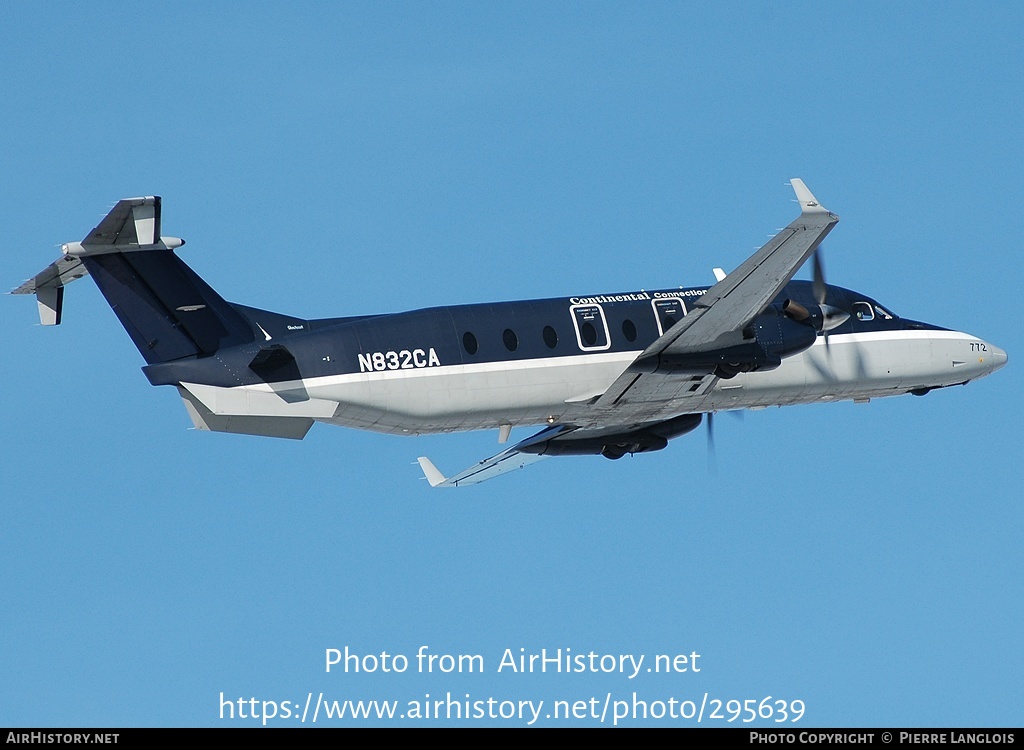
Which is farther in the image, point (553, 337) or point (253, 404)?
point (553, 337)

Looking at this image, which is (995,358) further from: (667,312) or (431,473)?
(431,473)

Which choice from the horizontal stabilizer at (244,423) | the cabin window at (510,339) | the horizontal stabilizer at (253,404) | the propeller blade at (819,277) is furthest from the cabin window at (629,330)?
the horizontal stabilizer at (244,423)

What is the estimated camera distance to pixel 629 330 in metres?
35.3

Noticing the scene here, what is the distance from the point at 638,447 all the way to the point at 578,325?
5.59 meters

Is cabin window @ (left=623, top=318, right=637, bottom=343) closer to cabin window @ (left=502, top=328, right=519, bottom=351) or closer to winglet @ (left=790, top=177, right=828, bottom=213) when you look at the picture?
cabin window @ (left=502, top=328, right=519, bottom=351)

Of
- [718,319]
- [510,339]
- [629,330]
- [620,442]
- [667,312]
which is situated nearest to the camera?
[718,319]

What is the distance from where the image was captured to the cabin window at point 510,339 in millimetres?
33719

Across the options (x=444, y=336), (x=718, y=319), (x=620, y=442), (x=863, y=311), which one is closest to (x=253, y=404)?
(x=444, y=336)

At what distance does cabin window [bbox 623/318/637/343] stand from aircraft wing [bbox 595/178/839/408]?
3.65ft

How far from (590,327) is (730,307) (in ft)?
11.5

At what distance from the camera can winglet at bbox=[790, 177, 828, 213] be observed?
1192 inches
